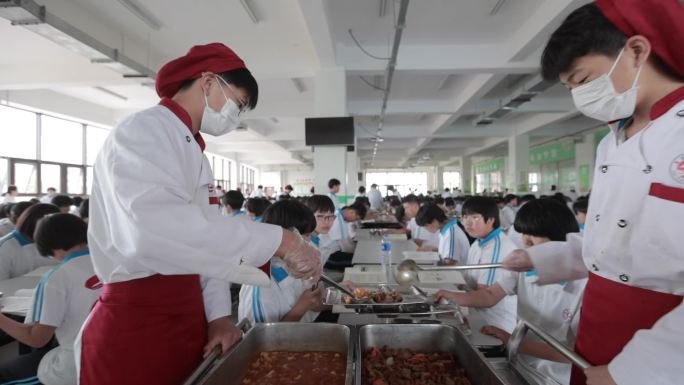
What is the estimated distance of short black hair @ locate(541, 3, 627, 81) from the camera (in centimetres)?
77

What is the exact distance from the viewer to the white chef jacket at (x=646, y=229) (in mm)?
638

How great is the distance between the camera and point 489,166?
20.6 meters

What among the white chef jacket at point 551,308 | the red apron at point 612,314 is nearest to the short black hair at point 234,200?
the white chef jacket at point 551,308

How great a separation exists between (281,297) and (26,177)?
9.11 m

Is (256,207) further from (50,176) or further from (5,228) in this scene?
Answer: (50,176)

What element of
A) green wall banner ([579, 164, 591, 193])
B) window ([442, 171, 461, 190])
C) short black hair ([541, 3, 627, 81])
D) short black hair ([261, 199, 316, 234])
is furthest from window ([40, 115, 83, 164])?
window ([442, 171, 461, 190])

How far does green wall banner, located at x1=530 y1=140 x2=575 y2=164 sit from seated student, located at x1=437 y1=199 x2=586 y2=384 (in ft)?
44.3

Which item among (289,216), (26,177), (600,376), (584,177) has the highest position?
(584,177)

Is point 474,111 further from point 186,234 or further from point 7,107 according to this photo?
point 7,107

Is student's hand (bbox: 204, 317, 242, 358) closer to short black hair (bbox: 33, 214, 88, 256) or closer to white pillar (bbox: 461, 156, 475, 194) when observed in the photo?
short black hair (bbox: 33, 214, 88, 256)

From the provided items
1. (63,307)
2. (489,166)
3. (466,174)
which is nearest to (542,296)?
(63,307)

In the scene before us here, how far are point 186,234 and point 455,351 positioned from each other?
1.01 m

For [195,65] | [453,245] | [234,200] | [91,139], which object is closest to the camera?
[195,65]

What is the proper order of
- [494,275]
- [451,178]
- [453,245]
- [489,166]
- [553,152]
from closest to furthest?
1. [494,275]
2. [453,245]
3. [553,152]
4. [489,166]
5. [451,178]
